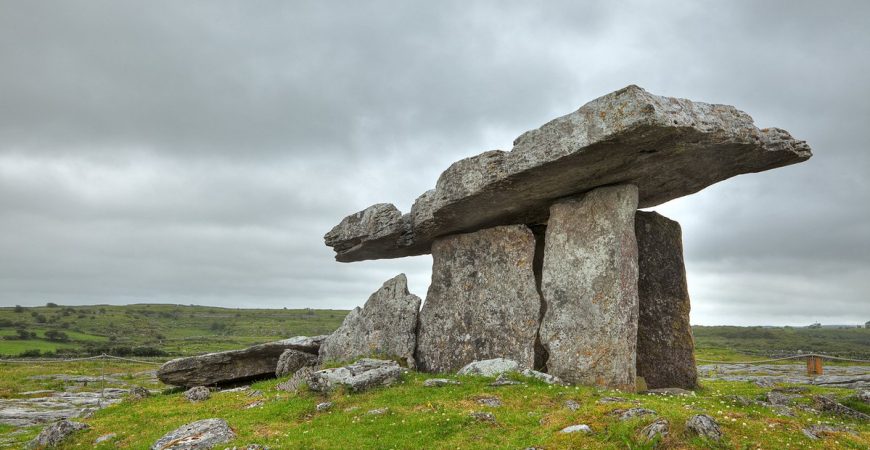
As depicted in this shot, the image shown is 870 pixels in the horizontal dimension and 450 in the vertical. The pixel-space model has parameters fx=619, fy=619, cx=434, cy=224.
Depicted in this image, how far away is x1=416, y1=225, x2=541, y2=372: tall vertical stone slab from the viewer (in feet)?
60.4

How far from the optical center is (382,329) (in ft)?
68.5

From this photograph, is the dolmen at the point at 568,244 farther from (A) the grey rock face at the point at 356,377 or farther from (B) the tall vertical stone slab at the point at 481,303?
(A) the grey rock face at the point at 356,377

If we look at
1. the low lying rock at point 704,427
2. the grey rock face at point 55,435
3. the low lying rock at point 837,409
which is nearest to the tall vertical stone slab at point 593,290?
the low lying rock at point 837,409

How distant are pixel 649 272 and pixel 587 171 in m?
5.07

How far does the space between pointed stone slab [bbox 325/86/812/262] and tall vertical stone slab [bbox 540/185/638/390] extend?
0.75 metres

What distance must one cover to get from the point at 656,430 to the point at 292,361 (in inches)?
557

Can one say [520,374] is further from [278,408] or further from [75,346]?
[75,346]

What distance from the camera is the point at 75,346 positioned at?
230ft

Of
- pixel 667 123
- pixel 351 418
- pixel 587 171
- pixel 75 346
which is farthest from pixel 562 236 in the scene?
pixel 75 346


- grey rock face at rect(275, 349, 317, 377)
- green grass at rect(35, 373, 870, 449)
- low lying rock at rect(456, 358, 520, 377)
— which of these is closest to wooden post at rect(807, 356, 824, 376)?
green grass at rect(35, 373, 870, 449)

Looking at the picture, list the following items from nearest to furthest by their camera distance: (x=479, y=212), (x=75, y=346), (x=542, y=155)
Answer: (x=542, y=155) < (x=479, y=212) < (x=75, y=346)

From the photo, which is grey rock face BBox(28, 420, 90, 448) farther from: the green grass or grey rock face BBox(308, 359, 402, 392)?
grey rock face BBox(308, 359, 402, 392)

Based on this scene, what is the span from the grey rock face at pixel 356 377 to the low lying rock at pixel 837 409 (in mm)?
9758

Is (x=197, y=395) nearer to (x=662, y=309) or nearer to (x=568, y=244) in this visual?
(x=568, y=244)
